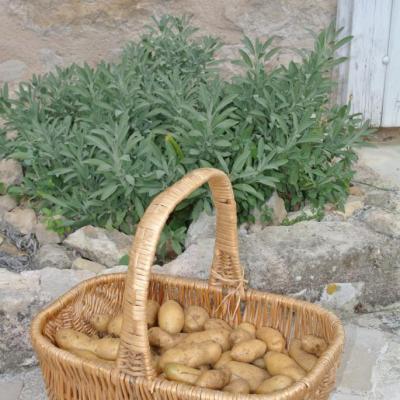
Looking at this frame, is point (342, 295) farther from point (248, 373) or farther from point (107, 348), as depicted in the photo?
Result: point (107, 348)

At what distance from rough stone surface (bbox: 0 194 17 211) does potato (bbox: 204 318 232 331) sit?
3.68 feet

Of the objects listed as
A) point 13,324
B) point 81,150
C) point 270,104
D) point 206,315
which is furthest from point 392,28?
point 13,324

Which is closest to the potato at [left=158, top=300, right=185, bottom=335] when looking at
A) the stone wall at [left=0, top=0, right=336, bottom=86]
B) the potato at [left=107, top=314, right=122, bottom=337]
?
the potato at [left=107, top=314, right=122, bottom=337]

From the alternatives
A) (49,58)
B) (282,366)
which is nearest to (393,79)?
(49,58)

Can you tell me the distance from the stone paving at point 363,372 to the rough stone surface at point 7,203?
2.59 ft

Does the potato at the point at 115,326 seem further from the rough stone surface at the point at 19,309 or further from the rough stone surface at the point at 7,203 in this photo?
the rough stone surface at the point at 7,203

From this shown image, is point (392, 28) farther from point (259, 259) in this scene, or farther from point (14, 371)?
point (14, 371)

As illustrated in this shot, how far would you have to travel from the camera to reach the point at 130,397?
1.41 m

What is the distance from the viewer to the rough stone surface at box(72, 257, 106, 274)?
7.29 ft

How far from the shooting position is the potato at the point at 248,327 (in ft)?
5.96

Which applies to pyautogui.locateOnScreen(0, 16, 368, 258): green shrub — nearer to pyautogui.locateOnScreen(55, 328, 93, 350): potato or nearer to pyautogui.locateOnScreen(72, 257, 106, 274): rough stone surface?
pyautogui.locateOnScreen(72, 257, 106, 274): rough stone surface

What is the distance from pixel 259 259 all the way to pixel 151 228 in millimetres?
834

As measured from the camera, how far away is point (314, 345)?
170 cm

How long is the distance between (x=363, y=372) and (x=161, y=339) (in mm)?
655
